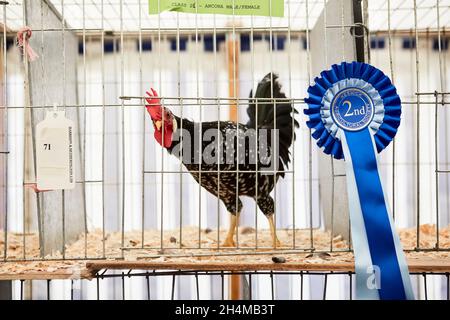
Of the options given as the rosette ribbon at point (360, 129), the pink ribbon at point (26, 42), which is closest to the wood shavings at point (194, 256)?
the rosette ribbon at point (360, 129)

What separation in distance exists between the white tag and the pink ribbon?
0.61 ft

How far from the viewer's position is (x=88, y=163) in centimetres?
Answer: 229

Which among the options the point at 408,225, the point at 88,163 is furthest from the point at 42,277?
the point at 408,225

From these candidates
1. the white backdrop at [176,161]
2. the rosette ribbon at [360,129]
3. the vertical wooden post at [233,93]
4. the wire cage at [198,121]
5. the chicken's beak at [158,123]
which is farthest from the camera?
the white backdrop at [176,161]

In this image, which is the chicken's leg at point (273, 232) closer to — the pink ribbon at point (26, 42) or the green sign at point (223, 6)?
the green sign at point (223, 6)

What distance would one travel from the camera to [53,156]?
3.86 ft

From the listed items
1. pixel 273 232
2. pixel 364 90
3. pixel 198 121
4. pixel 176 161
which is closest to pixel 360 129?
pixel 364 90

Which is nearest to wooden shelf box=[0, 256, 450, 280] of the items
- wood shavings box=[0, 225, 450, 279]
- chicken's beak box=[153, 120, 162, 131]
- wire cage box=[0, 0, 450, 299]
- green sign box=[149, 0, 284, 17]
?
wood shavings box=[0, 225, 450, 279]

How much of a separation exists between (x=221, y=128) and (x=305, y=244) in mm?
448

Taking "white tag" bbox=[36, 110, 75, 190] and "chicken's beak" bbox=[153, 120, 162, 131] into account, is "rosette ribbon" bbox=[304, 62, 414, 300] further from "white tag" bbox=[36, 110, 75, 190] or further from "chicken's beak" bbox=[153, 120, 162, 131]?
"white tag" bbox=[36, 110, 75, 190]

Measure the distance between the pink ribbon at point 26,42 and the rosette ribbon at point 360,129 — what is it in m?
0.70

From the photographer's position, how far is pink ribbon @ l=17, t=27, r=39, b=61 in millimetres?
1241

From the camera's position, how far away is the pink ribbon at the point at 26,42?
1.24m

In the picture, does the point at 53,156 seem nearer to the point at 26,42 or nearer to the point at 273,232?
the point at 26,42
